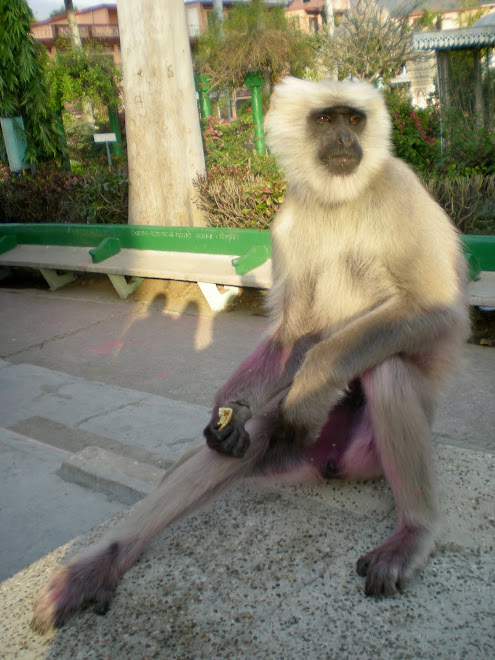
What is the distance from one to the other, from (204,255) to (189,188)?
5.71ft

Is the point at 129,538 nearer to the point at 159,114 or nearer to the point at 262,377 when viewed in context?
the point at 262,377

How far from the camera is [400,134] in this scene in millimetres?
10734

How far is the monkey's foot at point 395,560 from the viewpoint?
1779 millimetres

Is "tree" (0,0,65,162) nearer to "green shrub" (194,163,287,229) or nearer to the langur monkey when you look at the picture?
"green shrub" (194,163,287,229)

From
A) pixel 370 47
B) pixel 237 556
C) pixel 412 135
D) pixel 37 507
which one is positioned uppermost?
pixel 370 47

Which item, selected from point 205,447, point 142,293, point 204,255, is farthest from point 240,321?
point 205,447

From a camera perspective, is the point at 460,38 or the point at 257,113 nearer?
the point at 460,38

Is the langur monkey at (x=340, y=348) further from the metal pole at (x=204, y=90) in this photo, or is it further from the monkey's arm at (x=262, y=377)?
the metal pole at (x=204, y=90)

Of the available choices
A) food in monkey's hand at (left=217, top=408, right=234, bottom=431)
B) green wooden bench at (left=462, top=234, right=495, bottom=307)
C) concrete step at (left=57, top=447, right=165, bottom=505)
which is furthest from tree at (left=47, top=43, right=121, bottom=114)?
food in monkey's hand at (left=217, top=408, right=234, bottom=431)

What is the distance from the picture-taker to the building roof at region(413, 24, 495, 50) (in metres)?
10.2

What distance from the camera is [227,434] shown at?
205 cm

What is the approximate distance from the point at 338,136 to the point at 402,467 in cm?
113

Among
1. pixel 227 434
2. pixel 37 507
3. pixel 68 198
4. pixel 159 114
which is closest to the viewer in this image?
pixel 227 434

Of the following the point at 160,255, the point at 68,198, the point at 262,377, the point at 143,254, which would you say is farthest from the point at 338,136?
the point at 68,198
